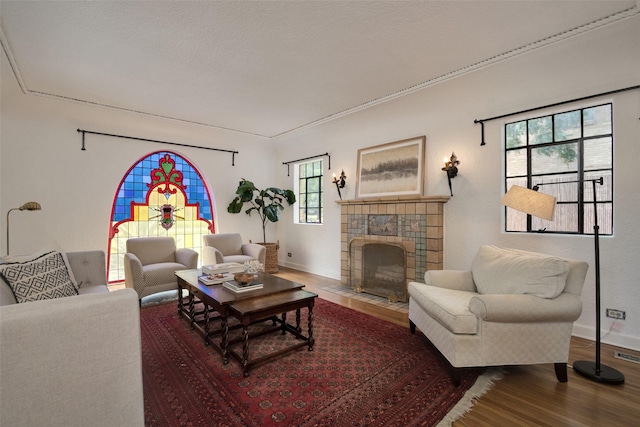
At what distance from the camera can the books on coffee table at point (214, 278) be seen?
9.16 feet

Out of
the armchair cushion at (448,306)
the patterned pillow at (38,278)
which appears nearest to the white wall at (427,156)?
the patterned pillow at (38,278)

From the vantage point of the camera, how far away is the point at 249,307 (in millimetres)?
2221

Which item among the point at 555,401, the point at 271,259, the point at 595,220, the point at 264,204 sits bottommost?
the point at 555,401

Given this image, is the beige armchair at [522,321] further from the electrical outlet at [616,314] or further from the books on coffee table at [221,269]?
the books on coffee table at [221,269]

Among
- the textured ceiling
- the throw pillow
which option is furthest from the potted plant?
the throw pillow

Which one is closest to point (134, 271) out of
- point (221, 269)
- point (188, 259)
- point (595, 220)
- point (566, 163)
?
point (188, 259)

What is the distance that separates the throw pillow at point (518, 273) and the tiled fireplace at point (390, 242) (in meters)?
1.02

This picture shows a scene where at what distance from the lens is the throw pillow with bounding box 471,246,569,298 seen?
204 cm

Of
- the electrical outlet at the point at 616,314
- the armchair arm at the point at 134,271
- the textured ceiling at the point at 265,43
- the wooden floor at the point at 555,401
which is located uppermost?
the textured ceiling at the point at 265,43

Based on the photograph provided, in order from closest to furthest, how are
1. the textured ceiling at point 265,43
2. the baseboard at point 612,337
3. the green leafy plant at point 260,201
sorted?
1. the textured ceiling at point 265,43
2. the baseboard at point 612,337
3. the green leafy plant at point 260,201

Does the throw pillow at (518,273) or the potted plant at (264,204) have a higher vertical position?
the potted plant at (264,204)

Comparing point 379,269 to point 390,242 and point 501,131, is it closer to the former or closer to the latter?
point 390,242

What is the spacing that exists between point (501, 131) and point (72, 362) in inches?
156

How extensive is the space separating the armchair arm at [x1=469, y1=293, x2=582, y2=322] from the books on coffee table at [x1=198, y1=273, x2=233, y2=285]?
2.20 meters
